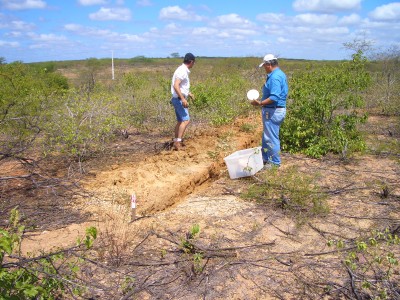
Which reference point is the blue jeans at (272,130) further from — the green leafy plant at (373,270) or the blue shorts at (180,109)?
the green leafy plant at (373,270)

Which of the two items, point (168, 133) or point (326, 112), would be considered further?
point (168, 133)

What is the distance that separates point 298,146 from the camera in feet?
23.1

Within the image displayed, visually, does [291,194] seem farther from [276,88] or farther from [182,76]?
[182,76]

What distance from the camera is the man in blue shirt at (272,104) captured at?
554cm

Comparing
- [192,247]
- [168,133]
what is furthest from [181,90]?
[192,247]

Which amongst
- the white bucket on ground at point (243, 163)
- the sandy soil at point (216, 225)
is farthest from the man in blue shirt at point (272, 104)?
the sandy soil at point (216, 225)

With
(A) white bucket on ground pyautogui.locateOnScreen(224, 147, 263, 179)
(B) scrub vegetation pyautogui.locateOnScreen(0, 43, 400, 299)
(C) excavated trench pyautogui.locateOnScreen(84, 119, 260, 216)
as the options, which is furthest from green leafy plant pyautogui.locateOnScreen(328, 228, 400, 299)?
(C) excavated trench pyautogui.locateOnScreen(84, 119, 260, 216)

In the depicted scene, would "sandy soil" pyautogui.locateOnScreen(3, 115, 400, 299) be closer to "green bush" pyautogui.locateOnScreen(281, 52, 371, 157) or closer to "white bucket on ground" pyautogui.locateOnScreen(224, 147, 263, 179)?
"white bucket on ground" pyautogui.locateOnScreen(224, 147, 263, 179)

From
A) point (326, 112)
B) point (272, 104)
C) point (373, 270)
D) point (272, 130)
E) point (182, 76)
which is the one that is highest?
point (182, 76)

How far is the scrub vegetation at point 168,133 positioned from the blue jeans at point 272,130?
37 cm

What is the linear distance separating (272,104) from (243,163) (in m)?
1.01

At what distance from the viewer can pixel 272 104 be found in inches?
225

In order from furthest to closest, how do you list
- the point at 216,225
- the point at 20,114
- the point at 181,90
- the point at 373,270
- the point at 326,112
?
the point at 326,112
the point at 181,90
the point at 20,114
the point at 216,225
the point at 373,270

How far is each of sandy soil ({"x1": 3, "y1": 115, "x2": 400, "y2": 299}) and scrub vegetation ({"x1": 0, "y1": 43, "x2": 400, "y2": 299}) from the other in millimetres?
97
